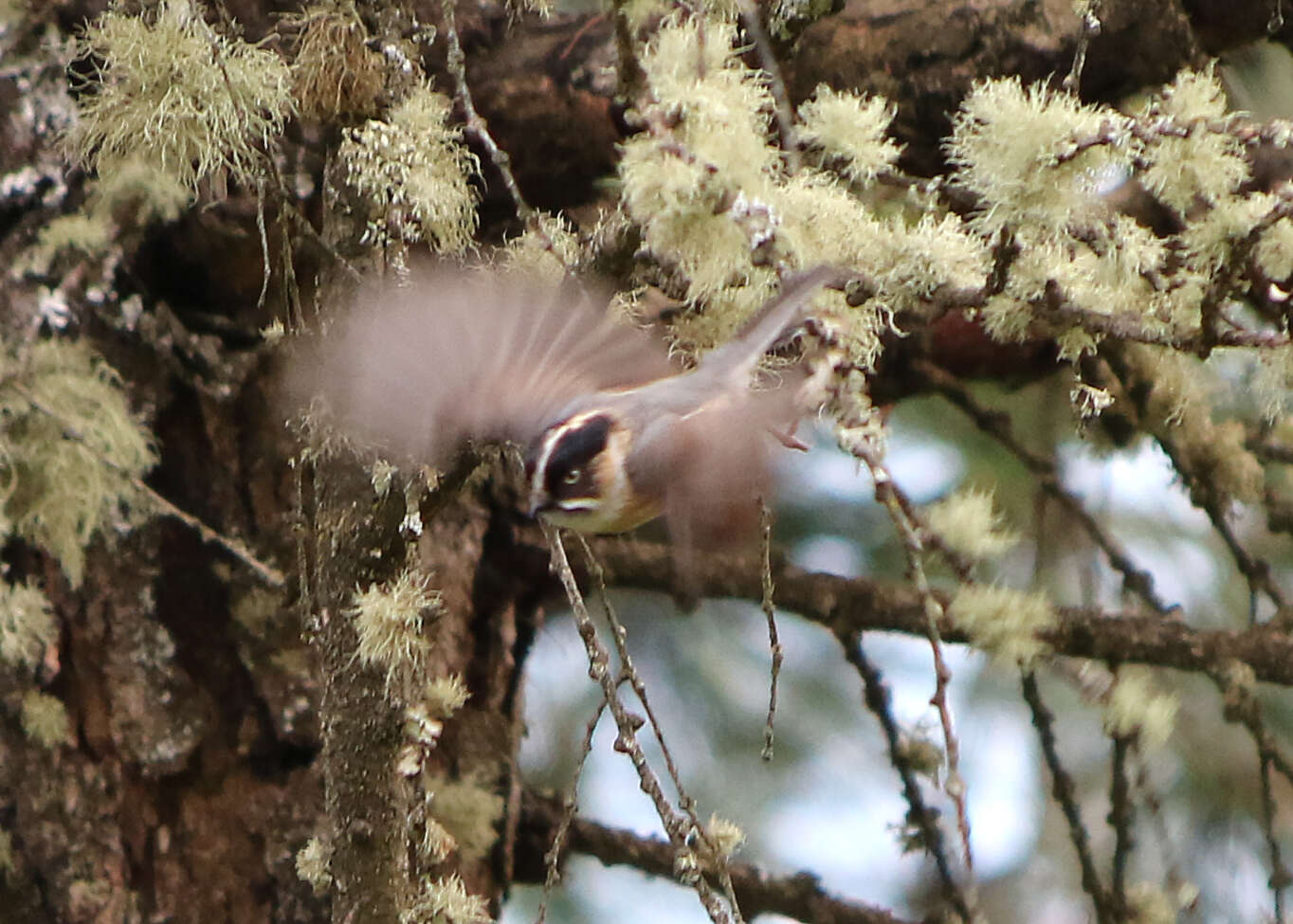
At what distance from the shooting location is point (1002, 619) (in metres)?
1.10

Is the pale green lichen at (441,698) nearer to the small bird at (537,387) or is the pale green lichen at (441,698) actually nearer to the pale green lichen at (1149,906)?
the small bird at (537,387)

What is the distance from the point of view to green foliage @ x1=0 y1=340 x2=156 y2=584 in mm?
1452

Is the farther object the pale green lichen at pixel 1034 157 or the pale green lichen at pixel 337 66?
the pale green lichen at pixel 337 66

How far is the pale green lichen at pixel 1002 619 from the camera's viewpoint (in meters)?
1.06

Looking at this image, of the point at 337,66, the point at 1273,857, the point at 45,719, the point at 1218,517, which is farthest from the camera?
the point at 1218,517

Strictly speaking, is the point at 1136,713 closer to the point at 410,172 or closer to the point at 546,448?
the point at 546,448

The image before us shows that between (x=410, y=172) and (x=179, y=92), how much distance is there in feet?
0.59

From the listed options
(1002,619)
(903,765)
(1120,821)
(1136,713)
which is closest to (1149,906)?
(1120,821)

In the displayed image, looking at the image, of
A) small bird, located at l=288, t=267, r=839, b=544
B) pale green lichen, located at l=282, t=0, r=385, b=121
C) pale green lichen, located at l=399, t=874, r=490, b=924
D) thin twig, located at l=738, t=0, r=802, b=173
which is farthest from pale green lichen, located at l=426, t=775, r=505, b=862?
thin twig, located at l=738, t=0, r=802, b=173

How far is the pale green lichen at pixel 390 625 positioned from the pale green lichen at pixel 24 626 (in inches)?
23.6

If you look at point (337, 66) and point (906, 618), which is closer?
point (337, 66)

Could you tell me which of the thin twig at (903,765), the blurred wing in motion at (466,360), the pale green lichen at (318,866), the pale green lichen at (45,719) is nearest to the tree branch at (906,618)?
the thin twig at (903,765)

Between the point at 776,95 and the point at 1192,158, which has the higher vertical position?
the point at 776,95

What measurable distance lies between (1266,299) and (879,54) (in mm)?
552
